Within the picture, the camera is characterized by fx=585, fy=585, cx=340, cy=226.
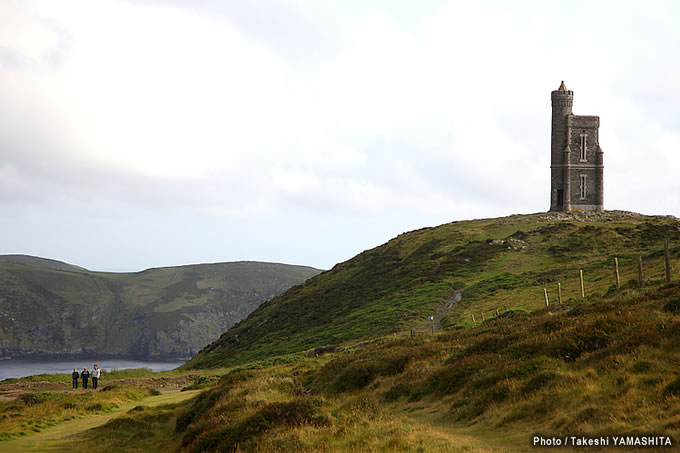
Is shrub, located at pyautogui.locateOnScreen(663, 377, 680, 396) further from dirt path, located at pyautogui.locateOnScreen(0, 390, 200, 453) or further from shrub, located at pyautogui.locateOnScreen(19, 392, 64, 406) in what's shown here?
shrub, located at pyautogui.locateOnScreen(19, 392, 64, 406)

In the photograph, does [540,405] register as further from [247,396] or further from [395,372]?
[247,396]

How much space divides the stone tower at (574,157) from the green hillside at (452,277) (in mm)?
3487

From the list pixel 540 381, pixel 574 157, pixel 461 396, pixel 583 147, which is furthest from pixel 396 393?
pixel 583 147

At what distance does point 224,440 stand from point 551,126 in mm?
99023

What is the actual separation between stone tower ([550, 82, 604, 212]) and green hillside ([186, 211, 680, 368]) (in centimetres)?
349

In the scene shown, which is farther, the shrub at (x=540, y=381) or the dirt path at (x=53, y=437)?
the dirt path at (x=53, y=437)

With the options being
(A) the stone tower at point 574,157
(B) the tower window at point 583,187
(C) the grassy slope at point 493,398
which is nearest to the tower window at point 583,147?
(A) the stone tower at point 574,157

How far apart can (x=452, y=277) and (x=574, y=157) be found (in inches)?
1574

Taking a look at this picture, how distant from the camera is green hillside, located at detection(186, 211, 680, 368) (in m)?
57.8

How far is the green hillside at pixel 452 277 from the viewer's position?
190 ft

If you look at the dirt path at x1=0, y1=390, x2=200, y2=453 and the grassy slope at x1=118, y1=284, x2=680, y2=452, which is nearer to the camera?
the grassy slope at x1=118, y1=284, x2=680, y2=452

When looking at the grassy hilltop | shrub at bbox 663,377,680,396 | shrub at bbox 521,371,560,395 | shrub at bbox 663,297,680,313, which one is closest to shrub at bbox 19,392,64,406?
the grassy hilltop

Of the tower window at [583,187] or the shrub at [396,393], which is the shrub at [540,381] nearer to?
the shrub at [396,393]

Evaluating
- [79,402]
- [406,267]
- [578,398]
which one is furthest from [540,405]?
[406,267]
